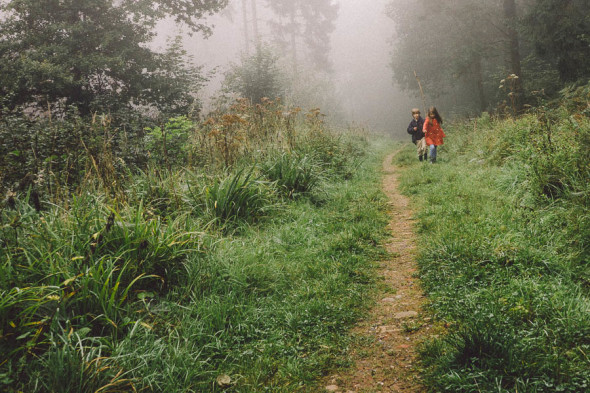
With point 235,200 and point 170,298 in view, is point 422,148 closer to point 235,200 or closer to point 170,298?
point 235,200

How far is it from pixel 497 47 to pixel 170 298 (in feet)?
70.8

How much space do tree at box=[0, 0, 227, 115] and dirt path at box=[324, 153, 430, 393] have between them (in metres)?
11.2

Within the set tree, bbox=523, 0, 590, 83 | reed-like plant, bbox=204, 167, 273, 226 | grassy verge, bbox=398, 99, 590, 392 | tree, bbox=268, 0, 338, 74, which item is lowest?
grassy verge, bbox=398, 99, 590, 392

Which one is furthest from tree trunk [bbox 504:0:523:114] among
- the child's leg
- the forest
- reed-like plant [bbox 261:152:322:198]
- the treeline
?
reed-like plant [bbox 261:152:322:198]

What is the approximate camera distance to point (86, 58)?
37.2 feet

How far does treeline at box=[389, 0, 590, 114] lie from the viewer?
1195cm

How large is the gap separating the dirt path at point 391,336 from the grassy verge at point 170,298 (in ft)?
0.52

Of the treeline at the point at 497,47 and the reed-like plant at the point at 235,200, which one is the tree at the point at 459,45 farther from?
the reed-like plant at the point at 235,200

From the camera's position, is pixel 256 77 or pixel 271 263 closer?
pixel 271 263

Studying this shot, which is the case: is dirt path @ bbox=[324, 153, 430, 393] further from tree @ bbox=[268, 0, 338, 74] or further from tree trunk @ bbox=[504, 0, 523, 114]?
tree @ bbox=[268, 0, 338, 74]

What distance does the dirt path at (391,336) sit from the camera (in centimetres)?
214

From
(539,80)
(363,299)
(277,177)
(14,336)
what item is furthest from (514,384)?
(539,80)

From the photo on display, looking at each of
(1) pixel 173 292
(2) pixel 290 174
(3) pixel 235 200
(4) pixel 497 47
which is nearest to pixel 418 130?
(2) pixel 290 174

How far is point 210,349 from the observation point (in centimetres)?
246
